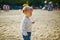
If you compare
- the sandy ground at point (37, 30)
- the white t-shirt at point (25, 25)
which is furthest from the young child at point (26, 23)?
the sandy ground at point (37, 30)

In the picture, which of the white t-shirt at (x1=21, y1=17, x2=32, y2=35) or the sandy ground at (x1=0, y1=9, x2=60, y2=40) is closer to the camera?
the white t-shirt at (x1=21, y1=17, x2=32, y2=35)

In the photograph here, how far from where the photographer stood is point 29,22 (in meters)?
4.39

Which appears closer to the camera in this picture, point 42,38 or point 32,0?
point 42,38

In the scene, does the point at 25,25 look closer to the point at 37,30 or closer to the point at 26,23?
the point at 26,23

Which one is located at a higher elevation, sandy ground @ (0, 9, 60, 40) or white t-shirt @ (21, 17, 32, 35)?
white t-shirt @ (21, 17, 32, 35)

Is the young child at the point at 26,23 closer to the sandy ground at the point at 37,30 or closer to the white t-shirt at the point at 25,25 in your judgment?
the white t-shirt at the point at 25,25

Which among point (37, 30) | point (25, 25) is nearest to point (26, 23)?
point (25, 25)

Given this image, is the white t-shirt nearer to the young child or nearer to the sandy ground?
the young child

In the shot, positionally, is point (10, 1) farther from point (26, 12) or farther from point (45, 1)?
point (26, 12)

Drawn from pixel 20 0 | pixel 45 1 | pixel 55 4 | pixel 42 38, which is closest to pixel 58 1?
pixel 55 4

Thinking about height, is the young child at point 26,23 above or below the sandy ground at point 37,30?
above

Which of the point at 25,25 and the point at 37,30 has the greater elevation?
the point at 25,25

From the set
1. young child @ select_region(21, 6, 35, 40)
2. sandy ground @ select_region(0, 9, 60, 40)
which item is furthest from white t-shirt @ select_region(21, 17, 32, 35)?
sandy ground @ select_region(0, 9, 60, 40)

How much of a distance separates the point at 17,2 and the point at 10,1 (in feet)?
6.78
